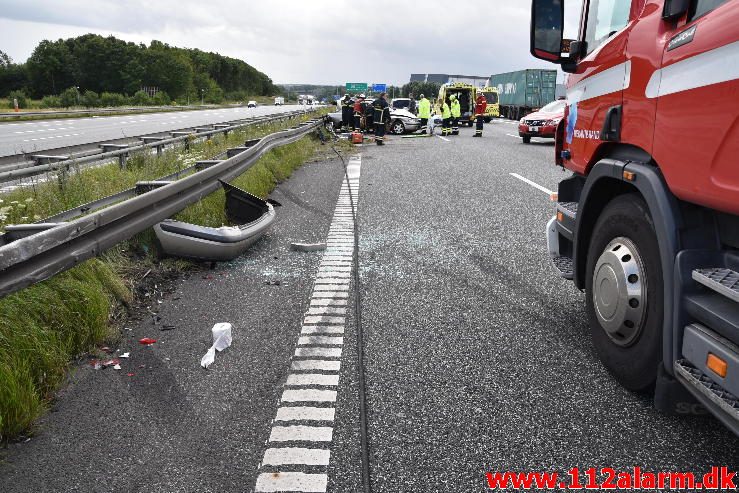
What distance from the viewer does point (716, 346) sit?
6.94 ft

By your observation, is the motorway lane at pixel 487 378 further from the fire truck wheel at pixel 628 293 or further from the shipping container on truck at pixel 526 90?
the shipping container on truck at pixel 526 90

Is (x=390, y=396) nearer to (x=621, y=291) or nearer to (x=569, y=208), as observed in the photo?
(x=621, y=291)

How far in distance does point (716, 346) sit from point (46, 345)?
121 inches

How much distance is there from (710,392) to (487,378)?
120 cm

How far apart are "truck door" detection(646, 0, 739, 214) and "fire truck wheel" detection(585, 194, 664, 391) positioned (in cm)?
38

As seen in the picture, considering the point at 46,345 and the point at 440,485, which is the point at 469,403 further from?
the point at 46,345

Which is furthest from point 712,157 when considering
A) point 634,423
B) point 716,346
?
point 634,423

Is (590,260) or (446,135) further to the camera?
(446,135)

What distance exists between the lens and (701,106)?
87.6 inches

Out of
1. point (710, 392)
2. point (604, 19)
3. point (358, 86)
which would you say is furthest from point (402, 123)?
point (358, 86)

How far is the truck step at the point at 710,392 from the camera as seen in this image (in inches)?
79.8

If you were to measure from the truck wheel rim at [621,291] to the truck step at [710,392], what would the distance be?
47 centimetres

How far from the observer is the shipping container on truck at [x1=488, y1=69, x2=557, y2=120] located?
39312 mm

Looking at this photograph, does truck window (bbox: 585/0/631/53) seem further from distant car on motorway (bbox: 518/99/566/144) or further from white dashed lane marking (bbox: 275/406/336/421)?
distant car on motorway (bbox: 518/99/566/144)
